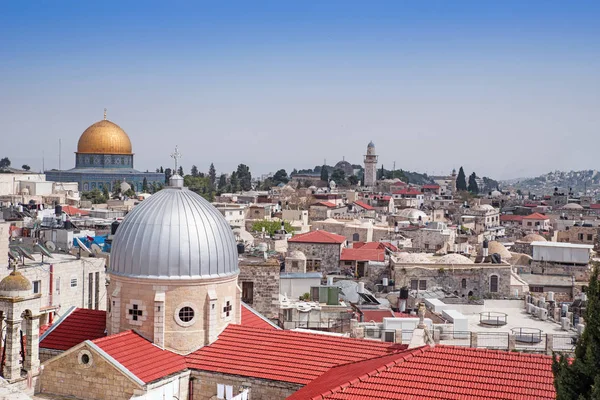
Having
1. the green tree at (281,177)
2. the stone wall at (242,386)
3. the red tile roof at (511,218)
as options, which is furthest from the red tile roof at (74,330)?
the green tree at (281,177)

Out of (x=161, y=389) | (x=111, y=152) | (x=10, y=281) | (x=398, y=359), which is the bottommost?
(x=161, y=389)

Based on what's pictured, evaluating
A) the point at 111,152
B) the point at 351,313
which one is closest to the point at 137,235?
the point at 351,313

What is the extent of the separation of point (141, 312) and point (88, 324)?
7.83ft

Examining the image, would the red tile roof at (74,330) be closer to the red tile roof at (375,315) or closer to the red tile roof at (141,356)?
the red tile roof at (141,356)

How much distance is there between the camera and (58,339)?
750 inches

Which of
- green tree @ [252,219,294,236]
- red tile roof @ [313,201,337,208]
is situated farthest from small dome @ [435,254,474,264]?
red tile roof @ [313,201,337,208]

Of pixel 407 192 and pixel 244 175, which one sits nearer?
pixel 407 192

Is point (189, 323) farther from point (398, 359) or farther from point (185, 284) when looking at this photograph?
point (398, 359)

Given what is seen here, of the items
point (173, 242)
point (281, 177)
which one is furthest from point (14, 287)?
point (281, 177)

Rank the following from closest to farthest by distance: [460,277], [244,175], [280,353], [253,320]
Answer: [280,353], [253,320], [460,277], [244,175]

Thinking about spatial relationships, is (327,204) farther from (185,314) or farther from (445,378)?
(445,378)

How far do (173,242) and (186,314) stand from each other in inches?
68.7

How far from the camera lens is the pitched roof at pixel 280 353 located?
55.3ft

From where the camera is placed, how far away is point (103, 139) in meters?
108
